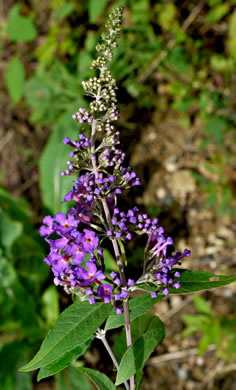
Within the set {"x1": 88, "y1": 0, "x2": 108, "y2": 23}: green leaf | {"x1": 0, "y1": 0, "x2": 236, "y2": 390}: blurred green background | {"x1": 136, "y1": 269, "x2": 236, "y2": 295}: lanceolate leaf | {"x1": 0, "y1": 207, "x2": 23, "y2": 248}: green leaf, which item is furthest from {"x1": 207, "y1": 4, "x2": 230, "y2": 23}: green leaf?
{"x1": 136, "y1": 269, "x2": 236, "y2": 295}: lanceolate leaf

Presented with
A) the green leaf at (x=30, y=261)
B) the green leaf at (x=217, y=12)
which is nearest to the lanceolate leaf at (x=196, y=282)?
the green leaf at (x=30, y=261)

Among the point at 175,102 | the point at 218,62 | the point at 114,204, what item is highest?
the point at 218,62

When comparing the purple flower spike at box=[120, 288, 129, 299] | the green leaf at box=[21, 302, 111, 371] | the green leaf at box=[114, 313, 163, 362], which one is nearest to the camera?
the green leaf at box=[21, 302, 111, 371]

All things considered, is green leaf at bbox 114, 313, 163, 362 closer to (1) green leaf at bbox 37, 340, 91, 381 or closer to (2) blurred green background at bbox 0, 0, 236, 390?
(1) green leaf at bbox 37, 340, 91, 381

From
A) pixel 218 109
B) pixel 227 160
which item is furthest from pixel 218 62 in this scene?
pixel 227 160

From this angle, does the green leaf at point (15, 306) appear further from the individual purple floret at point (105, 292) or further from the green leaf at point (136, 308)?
the individual purple floret at point (105, 292)

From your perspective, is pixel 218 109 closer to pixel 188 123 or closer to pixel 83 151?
pixel 188 123
